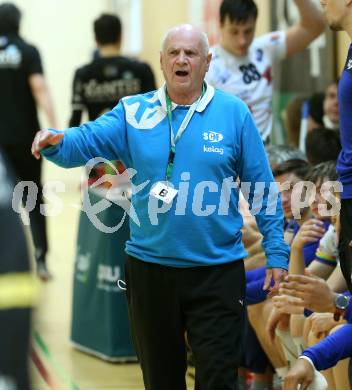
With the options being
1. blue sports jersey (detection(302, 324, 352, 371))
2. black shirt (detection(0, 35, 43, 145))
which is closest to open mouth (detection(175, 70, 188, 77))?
blue sports jersey (detection(302, 324, 352, 371))

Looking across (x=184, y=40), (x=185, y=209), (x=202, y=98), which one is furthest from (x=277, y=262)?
(x=184, y=40)

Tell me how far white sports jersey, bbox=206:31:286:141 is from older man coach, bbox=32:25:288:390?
2334 mm

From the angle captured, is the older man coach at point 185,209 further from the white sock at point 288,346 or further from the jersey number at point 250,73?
the jersey number at point 250,73

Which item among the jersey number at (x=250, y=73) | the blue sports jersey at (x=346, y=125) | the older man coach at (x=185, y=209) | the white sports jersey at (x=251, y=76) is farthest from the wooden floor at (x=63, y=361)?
the jersey number at (x=250, y=73)

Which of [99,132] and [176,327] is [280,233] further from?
[99,132]

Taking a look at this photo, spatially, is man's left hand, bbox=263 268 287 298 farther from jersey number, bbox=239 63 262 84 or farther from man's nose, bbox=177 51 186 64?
jersey number, bbox=239 63 262 84

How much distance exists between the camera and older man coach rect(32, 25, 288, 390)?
175 inches

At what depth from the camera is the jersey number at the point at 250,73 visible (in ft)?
23.2

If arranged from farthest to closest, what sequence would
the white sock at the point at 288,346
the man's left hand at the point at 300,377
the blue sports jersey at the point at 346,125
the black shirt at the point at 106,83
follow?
the black shirt at the point at 106,83
the white sock at the point at 288,346
the blue sports jersey at the point at 346,125
the man's left hand at the point at 300,377

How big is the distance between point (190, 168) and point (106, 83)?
4181mm

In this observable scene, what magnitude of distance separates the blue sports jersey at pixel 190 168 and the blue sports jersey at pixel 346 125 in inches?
14.6

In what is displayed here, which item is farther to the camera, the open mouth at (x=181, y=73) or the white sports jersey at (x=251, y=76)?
the white sports jersey at (x=251, y=76)

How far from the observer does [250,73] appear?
7.11 m

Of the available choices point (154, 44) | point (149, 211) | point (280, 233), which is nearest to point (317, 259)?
point (280, 233)
